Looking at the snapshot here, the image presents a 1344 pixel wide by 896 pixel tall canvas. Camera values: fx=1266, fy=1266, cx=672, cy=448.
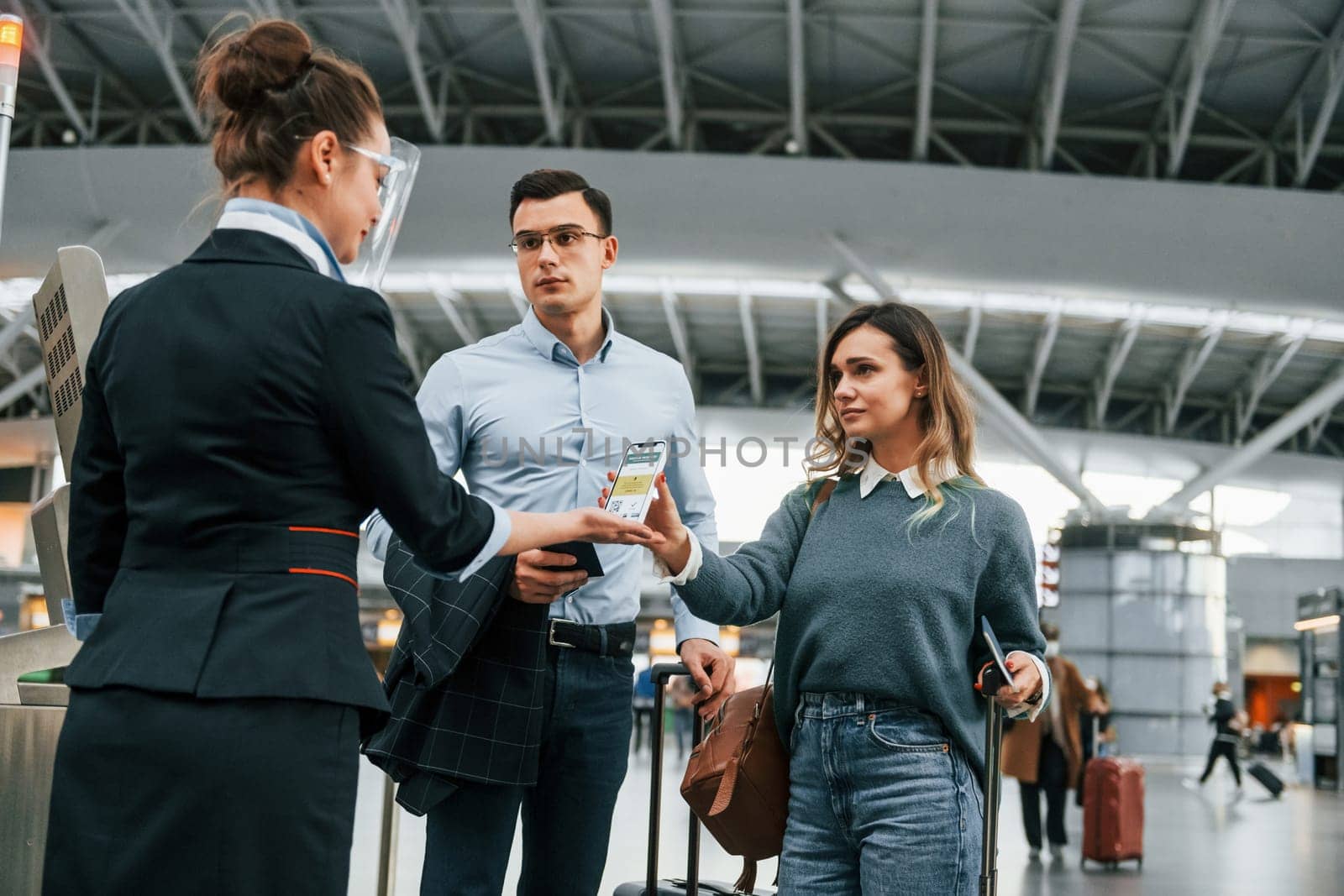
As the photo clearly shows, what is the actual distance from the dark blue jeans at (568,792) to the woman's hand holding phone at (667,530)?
348 mm

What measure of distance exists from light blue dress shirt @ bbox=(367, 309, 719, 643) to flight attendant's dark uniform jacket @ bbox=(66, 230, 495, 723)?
3.03ft

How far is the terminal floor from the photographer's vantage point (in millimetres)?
7262

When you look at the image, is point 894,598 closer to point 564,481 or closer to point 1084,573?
point 564,481

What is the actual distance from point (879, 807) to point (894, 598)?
0.39 metres

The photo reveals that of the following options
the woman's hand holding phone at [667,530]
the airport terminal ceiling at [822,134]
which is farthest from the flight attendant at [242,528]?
the airport terminal ceiling at [822,134]

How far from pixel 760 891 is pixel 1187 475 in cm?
3465

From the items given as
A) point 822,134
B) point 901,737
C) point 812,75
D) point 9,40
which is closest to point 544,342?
point 901,737

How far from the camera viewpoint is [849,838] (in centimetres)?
243

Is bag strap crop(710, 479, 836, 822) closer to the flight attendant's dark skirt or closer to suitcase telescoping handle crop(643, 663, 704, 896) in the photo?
suitcase telescoping handle crop(643, 663, 704, 896)

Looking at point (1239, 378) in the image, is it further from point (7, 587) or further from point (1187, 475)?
point (7, 587)

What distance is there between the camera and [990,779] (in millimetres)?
2408

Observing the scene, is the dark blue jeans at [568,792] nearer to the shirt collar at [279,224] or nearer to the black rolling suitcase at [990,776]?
the black rolling suitcase at [990,776]

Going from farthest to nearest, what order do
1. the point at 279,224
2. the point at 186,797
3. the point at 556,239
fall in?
the point at 556,239, the point at 279,224, the point at 186,797

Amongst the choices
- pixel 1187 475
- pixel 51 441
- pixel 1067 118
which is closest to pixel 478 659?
pixel 1067 118
